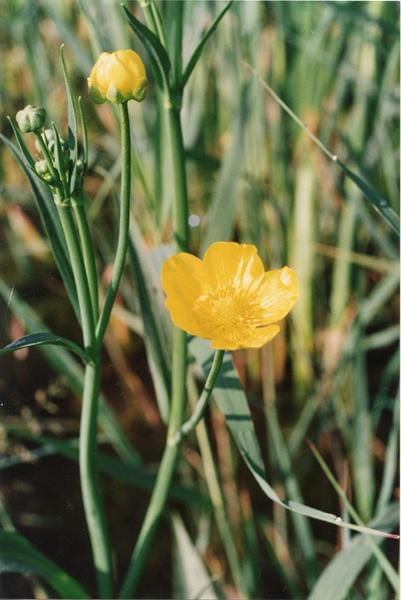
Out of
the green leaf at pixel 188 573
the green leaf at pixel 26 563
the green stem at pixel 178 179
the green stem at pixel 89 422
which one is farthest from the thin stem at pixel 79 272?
the green leaf at pixel 188 573

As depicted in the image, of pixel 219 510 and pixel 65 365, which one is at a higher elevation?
pixel 65 365

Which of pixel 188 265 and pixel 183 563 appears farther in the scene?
pixel 183 563

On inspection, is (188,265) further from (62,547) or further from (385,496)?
(62,547)

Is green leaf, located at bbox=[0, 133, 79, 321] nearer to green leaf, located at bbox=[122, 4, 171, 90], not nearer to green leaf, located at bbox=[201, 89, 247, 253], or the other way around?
green leaf, located at bbox=[122, 4, 171, 90]

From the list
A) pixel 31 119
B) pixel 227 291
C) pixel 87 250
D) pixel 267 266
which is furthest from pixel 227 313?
pixel 267 266

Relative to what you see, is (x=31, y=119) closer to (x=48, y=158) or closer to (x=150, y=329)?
(x=48, y=158)

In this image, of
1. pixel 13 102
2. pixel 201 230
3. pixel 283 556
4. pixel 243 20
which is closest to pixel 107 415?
pixel 283 556

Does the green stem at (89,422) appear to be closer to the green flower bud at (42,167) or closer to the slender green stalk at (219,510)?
the green flower bud at (42,167)
